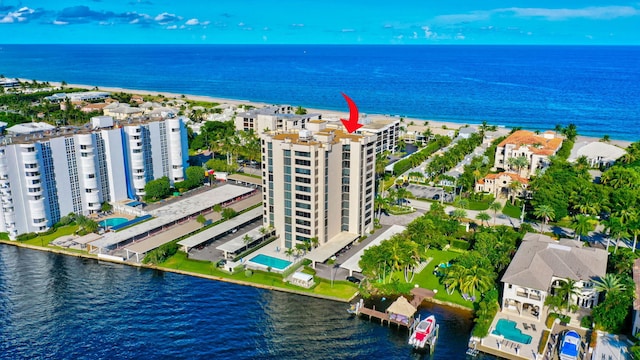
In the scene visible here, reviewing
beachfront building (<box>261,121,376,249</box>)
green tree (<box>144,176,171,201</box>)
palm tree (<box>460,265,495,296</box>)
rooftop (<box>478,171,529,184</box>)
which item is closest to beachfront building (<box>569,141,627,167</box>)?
rooftop (<box>478,171,529,184</box>)

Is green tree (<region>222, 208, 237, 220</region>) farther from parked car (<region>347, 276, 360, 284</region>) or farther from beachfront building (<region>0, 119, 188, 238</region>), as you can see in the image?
parked car (<region>347, 276, 360, 284</region>)

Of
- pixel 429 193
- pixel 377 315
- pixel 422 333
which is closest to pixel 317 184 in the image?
pixel 377 315

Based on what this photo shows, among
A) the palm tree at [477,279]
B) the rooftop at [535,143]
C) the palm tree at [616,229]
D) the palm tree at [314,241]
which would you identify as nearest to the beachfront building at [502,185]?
the rooftop at [535,143]

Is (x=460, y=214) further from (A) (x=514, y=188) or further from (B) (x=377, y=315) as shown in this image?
(B) (x=377, y=315)

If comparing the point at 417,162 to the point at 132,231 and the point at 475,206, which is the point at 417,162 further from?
the point at 132,231

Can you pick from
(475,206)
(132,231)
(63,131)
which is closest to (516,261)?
(475,206)
